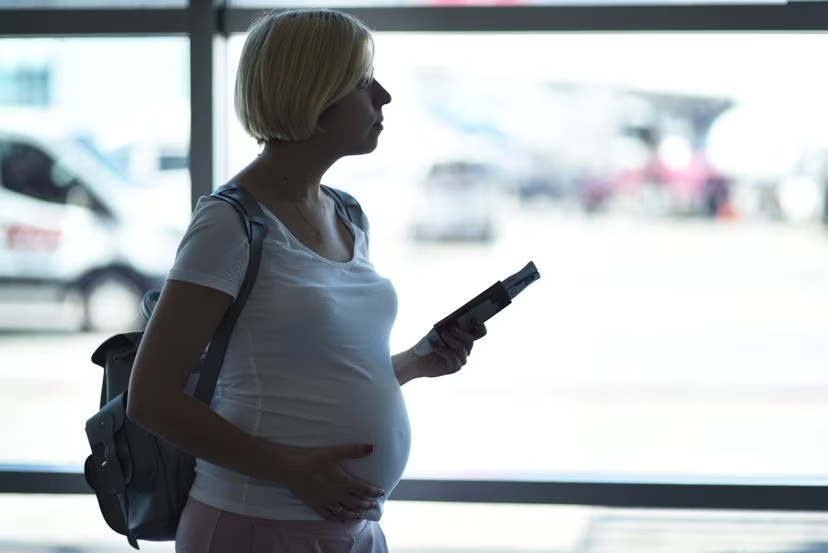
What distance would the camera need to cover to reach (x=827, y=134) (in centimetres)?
276

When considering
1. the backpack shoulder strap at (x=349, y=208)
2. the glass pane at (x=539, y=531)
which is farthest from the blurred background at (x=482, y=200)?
the backpack shoulder strap at (x=349, y=208)

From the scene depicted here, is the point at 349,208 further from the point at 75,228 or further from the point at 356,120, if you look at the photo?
the point at 75,228

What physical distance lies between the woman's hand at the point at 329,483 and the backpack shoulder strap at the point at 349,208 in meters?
0.49

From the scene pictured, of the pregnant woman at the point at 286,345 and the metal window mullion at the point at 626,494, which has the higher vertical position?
the pregnant woman at the point at 286,345

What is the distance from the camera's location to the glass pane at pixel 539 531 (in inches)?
107

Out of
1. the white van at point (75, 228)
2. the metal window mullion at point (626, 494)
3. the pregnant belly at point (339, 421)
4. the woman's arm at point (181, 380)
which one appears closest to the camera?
the woman's arm at point (181, 380)

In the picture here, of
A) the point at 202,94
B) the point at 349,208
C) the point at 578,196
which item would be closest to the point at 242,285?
the point at 349,208

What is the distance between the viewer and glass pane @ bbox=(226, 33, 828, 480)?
8.87ft

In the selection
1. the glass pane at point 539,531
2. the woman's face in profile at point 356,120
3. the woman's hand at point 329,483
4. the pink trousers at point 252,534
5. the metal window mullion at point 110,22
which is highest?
the metal window mullion at point 110,22

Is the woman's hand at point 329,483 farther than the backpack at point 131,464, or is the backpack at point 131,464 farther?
the backpack at point 131,464

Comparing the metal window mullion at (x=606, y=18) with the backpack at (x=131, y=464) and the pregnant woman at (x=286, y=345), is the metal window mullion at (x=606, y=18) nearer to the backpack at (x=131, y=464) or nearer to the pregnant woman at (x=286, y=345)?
the pregnant woman at (x=286, y=345)

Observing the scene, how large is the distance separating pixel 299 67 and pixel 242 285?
1.15ft

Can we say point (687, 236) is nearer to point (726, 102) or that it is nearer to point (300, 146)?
point (726, 102)

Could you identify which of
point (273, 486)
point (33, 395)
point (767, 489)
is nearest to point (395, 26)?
point (273, 486)
